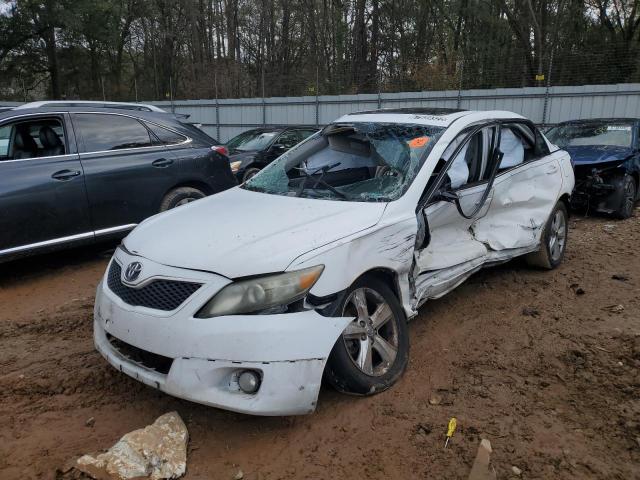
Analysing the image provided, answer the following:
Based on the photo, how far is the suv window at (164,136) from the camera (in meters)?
5.91

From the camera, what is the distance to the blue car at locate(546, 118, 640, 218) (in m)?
7.71

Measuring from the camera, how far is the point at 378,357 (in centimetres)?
309

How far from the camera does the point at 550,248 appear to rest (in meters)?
5.18

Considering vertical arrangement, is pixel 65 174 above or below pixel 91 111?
below

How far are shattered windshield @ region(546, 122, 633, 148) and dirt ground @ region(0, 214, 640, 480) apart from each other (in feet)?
16.0

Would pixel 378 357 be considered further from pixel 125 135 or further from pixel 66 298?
pixel 125 135

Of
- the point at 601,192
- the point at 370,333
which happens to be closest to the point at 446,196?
the point at 370,333

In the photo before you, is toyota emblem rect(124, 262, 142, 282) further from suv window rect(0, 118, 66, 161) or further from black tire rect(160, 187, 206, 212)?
black tire rect(160, 187, 206, 212)

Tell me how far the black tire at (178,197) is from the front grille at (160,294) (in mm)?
3155

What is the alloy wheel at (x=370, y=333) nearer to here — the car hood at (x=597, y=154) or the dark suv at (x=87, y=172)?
the dark suv at (x=87, y=172)

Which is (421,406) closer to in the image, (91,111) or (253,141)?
(91,111)

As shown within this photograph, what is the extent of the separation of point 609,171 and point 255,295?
712cm

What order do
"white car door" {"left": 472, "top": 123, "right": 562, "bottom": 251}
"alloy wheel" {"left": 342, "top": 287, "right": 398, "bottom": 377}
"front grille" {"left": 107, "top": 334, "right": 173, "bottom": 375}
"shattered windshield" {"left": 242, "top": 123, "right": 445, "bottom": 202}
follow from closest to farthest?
"front grille" {"left": 107, "top": 334, "right": 173, "bottom": 375}
"alloy wheel" {"left": 342, "top": 287, "right": 398, "bottom": 377}
"shattered windshield" {"left": 242, "top": 123, "right": 445, "bottom": 202}
"white car door" {"left": 472, "top": 123, "right": 562, "bottom": 251}

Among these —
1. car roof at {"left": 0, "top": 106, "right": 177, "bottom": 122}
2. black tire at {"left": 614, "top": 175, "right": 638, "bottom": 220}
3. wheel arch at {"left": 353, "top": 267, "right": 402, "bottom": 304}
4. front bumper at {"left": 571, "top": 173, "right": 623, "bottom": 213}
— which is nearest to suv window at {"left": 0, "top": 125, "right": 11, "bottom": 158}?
car roof at {"left": 0, "top": 106, "right": 177, "bottom": 122}
